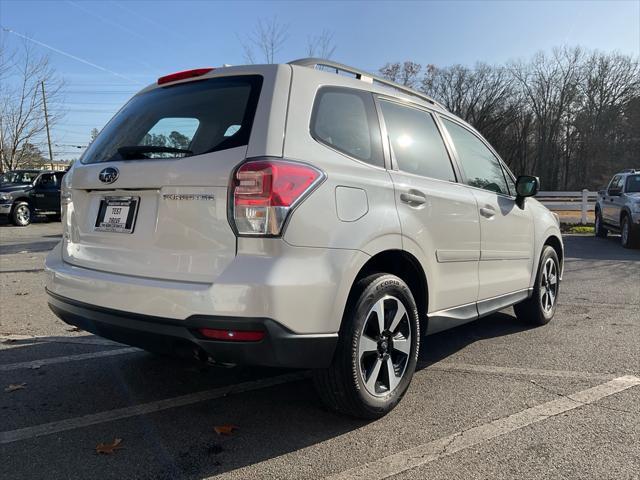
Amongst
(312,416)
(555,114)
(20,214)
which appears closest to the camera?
(312,416)

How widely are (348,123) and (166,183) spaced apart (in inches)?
42.6

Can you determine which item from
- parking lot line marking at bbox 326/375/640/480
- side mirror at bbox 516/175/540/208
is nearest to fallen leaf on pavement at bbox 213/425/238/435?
parking lot line marking at bbox 326/375/640/480

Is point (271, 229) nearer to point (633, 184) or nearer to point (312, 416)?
point (312, 416)

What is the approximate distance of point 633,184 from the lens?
1257 centimetres

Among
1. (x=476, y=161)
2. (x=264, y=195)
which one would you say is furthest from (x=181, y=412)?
(x=476, y=161)

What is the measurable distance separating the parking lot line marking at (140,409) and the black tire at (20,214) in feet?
54.5

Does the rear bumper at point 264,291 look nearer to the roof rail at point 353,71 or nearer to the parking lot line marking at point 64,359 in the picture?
the roof rail at point 353,71

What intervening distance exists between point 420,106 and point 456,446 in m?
2.30

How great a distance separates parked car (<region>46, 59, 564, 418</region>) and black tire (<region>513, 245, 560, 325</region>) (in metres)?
1.78

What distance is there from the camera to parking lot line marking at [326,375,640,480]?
2406 mm

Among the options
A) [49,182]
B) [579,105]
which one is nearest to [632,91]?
[579,105]

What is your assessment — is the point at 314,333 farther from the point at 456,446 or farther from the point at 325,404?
the point at 456,446

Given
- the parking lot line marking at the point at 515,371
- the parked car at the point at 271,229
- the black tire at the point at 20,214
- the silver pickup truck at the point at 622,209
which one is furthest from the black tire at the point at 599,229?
the black tire at the point at 20,214

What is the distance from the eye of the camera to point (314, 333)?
97.1 inches
